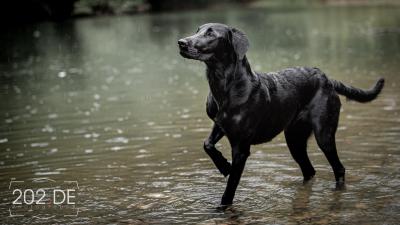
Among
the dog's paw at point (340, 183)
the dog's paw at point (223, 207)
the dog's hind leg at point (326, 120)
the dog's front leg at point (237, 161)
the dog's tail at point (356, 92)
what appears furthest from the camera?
the dog's tail at point (356, 92)

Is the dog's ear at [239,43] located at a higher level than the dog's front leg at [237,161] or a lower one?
higher

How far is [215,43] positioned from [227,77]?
14.6 inches

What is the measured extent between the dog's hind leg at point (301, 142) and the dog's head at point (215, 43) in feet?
4.71

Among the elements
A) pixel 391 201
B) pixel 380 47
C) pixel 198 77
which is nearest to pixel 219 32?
pixel 391 201

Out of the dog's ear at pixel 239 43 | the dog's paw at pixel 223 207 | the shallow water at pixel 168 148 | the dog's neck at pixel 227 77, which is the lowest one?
the shallow water at pixel 168 148

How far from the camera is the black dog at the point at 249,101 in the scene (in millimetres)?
6363

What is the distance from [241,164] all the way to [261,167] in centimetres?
199

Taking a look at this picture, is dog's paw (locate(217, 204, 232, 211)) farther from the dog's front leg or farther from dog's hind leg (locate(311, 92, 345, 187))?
dog's hind leg (locate(311, 92, 345, 187))

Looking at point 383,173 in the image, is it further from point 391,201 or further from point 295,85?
point 295,85

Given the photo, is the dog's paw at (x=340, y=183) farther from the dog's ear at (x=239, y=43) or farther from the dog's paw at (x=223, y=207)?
the dog's ear at (x=239, y=43)

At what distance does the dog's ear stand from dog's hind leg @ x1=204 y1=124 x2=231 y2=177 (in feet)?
2.73

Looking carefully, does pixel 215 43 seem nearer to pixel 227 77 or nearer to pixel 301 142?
pixel 227 77

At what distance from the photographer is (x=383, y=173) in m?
7.93

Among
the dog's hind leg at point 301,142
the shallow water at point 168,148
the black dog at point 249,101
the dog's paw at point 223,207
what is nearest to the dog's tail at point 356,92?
the black dog at point 249,101
